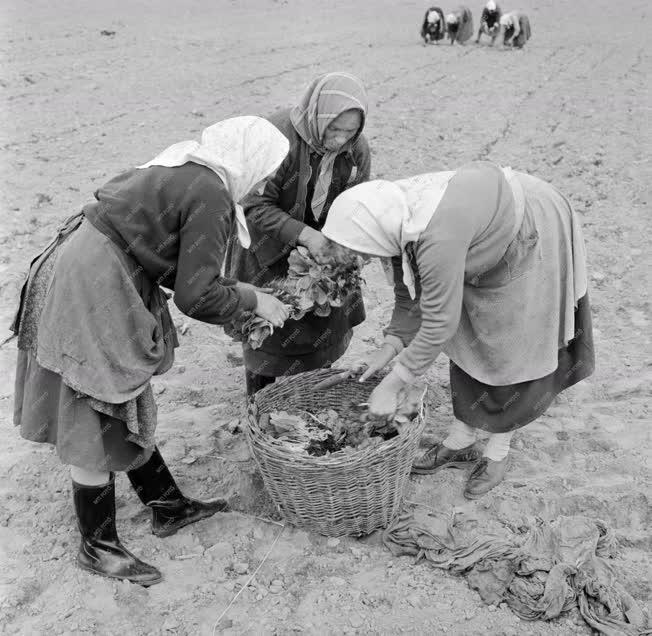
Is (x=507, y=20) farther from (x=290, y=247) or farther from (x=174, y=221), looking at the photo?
(x=174, y=221)

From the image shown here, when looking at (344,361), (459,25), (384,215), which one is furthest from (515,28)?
(384,215)

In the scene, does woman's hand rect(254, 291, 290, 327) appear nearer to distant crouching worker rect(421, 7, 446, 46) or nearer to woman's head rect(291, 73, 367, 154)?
woman's head rect(291, 73, 367, 154)

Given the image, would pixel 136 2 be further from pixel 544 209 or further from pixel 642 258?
pixel 544 209

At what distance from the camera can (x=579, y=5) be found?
81.8ft

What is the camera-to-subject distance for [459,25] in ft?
56.4

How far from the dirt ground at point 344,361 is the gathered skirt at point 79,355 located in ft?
1.90

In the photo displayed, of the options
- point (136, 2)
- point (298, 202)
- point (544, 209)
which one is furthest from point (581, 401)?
point (136, 2)

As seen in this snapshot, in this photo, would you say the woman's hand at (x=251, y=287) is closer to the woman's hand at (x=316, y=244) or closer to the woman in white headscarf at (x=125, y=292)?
the woman in white headscarf at (x=125, y=292)

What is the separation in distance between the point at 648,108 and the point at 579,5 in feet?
58.9

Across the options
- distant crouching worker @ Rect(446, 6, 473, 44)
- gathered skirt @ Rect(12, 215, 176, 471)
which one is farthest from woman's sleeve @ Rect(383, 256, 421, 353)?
distant crouching worker @ Rect(446, 6, 473, 44)

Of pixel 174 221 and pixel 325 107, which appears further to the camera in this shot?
pixel 325 107

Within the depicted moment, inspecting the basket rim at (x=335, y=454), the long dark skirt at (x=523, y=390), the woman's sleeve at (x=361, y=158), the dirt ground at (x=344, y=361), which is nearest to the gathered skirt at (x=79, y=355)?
the basket rim at (x=335, y=454)

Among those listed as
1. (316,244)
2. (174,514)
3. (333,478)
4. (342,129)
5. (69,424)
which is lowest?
(174,514)

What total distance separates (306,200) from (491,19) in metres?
16.4
